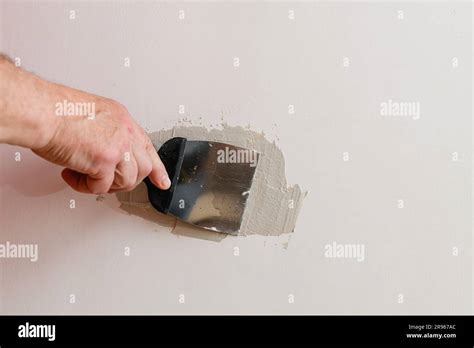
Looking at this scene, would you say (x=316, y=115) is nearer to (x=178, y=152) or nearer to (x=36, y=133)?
(x=178, y=152)

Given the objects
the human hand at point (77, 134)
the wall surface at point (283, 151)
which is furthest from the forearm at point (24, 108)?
the wall surface at point (283, 151)

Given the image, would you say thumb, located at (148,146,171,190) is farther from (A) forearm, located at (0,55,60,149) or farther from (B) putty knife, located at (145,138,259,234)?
(A) forearm, located at (0,55,60,149)

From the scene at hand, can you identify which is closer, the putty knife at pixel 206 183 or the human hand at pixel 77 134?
the human hand at pixel 77 134

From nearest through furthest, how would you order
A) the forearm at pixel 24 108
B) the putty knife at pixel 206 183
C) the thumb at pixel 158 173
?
the forearm at pixel 24 108
the thumb at pixel 158 173
the putty knife at pixel 206 183

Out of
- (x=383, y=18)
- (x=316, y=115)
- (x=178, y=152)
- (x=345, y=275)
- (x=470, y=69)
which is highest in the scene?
(x=383, y=18)

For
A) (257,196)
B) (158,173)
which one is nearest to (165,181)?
(158,173)

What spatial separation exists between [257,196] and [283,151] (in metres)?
0.15

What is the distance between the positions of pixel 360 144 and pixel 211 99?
461 millimetres

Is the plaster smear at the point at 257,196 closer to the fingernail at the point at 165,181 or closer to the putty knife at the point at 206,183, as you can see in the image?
the putty knife at the point at 206,183

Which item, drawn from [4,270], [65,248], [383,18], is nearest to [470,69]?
[383,18]

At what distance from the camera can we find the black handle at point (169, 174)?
1243mm

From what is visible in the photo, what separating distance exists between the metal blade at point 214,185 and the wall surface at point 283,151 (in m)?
0.07

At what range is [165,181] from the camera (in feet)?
3.91
